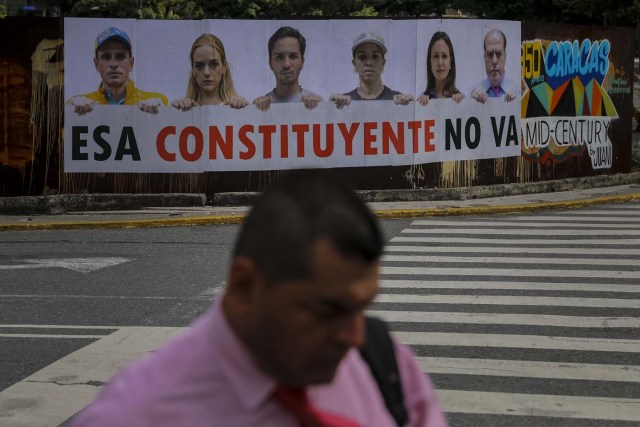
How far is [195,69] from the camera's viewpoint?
54.4ft

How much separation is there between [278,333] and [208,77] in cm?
1539

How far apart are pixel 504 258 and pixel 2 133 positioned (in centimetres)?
752

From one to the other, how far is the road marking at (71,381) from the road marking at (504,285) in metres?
2.76

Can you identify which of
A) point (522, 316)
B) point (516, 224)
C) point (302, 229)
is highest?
point (516, 224)

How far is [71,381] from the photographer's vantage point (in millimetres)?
7109

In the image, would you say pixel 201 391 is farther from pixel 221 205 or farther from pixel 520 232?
pixel 221 205

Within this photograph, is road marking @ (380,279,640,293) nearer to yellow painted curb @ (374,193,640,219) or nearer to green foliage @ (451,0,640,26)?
yellow painted curb @ (374,193,640,219)

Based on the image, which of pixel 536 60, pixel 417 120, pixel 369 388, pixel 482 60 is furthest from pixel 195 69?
pixel 369 388

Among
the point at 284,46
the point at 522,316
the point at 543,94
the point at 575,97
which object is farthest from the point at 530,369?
the point at 575,97

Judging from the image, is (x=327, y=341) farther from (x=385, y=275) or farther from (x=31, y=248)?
(x=31, y=248)

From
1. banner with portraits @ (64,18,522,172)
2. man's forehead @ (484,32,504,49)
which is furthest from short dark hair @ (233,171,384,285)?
man's forehead @ (484,32,504,49)

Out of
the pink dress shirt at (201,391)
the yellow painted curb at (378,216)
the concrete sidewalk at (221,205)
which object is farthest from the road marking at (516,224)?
the pink dress shirt at (201,391)

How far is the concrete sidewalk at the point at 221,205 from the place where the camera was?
50.6 ft

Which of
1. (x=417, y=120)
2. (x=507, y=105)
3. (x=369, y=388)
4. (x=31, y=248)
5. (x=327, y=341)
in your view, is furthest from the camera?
(x=507, y=105)
